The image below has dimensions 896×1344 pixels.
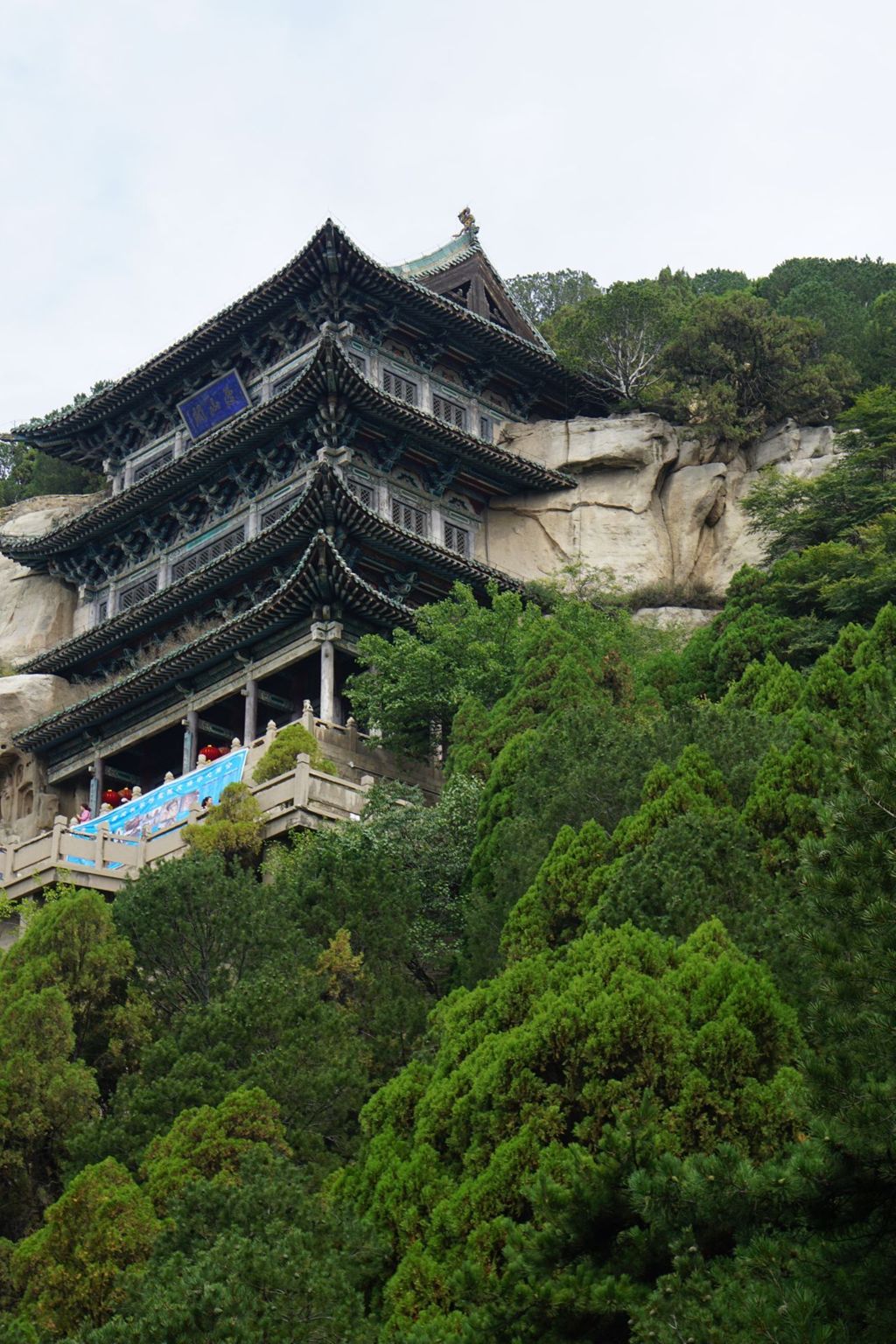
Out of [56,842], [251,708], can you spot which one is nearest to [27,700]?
[251,708]

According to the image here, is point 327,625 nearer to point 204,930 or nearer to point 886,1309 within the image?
point 204,930

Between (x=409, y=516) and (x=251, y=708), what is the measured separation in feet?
24.4

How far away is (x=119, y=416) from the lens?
146 ft

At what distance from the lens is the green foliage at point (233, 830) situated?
953 inches

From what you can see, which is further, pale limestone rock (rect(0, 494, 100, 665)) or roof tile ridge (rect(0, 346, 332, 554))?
pale limestone rock (rect(0, 494, 100, 665))

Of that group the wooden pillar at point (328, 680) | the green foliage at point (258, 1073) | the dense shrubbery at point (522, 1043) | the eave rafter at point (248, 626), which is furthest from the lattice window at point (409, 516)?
the green foliage at point (258, 1073)

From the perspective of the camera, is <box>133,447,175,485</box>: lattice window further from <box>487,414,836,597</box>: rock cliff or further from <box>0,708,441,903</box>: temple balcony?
<box>0,708,441,903</box>: temple balcony

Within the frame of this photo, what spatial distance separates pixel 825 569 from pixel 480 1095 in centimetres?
1398

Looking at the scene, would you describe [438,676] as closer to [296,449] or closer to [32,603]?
[296,449]

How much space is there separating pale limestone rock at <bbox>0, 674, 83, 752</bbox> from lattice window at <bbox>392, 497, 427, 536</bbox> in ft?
25.8

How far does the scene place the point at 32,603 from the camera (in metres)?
43.4

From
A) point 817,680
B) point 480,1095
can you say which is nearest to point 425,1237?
point 480,1095

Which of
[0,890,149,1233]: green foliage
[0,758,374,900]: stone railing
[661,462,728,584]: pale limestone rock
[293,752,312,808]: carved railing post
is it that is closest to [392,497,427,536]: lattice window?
[661,462,728,584]: pale limestone rock

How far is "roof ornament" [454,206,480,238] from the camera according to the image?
A: 146ft
